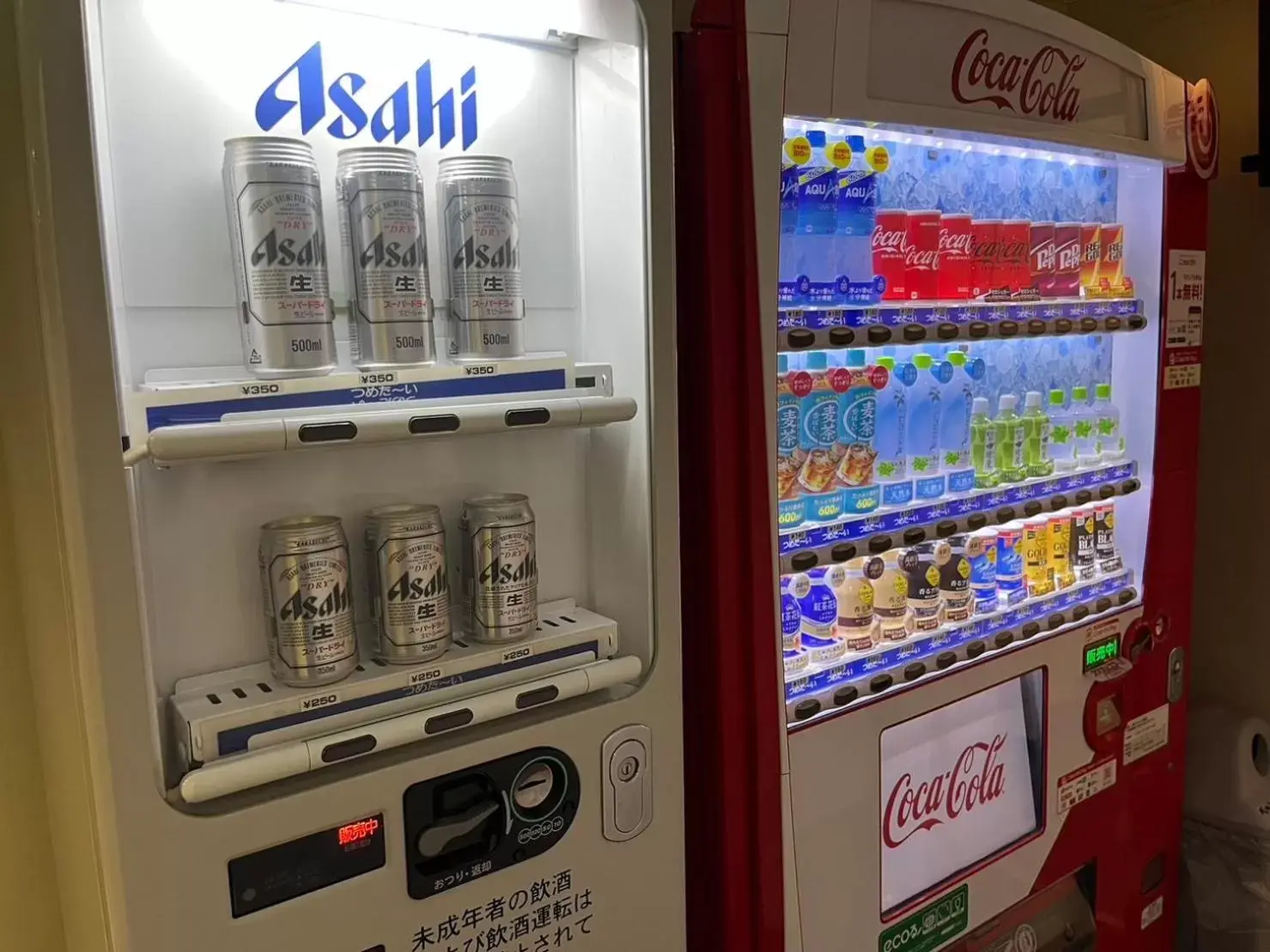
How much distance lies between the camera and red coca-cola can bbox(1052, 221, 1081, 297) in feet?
6.89

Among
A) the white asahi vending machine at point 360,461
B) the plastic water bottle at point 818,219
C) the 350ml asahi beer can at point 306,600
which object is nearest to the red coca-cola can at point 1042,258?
the plastic water bottle at point 818,219

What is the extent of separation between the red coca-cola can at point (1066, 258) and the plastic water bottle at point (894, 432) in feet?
1.44

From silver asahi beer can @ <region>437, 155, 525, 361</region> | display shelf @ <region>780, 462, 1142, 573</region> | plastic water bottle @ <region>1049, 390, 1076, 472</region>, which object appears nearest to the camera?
silver asahi beer can @ <region>437, 155, 525, 361</region>

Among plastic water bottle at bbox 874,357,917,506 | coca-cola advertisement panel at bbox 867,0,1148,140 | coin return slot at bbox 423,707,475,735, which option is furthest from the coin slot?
plastic water bottle at bbox 874,357,917,506

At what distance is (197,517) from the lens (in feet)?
3.88

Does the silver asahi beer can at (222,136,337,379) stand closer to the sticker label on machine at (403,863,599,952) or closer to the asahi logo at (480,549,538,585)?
the asahi logo at (480,549,538,585)

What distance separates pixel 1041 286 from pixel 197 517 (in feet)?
5.62

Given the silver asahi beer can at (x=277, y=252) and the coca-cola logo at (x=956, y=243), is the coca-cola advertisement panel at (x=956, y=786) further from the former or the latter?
the silver asahi beer can at (x=277, y=252)

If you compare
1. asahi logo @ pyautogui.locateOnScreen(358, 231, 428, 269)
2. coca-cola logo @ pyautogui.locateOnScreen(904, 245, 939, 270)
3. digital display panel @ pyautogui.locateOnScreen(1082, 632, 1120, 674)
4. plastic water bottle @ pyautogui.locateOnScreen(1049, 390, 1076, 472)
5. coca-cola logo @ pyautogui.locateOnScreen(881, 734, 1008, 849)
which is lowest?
coca-cola logo @ pyautogui.locateOnScreen(881, 734, 1008, 849)

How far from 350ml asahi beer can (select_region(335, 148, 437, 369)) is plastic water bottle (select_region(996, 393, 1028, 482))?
1287 mm

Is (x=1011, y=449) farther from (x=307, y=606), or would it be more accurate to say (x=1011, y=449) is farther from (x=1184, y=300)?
(x=307, y=606)

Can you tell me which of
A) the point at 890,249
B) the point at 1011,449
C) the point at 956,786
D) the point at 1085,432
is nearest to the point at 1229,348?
the point at 1085,432

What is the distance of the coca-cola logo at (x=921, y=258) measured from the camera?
72.6 inches

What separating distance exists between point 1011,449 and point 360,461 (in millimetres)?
1343
